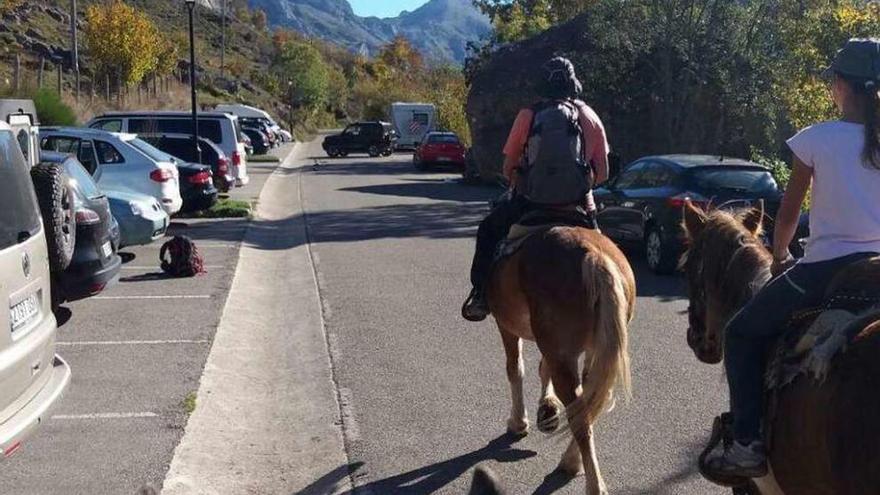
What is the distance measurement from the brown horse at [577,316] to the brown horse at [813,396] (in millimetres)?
821

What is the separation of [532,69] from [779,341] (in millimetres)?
27604

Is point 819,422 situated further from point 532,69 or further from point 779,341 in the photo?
point 532,69

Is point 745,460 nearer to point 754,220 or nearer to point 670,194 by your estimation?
point 754,220

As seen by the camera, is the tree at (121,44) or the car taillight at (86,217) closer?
the car taillight at (86,217)

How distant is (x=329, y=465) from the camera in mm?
6578

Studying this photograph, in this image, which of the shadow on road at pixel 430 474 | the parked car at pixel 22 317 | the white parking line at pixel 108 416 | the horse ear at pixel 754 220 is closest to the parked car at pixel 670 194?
the shadow on road at pixel 430 474

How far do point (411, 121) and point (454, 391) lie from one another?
56.3m

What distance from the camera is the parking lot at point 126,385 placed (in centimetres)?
620

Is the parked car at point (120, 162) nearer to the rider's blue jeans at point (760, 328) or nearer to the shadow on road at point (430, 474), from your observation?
the shadow on road at point (430, 474)

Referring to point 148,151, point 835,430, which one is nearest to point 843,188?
point 835,430

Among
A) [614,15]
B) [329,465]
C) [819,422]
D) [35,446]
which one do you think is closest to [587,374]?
[329,465]

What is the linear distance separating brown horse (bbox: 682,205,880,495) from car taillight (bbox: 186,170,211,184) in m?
17.3

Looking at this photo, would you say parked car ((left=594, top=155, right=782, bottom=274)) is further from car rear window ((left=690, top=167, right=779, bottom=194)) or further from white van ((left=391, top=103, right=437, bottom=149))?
white van ((left=391, top=103, right=437, bottom=149))

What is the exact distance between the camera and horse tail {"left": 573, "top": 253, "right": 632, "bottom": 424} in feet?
17.8
